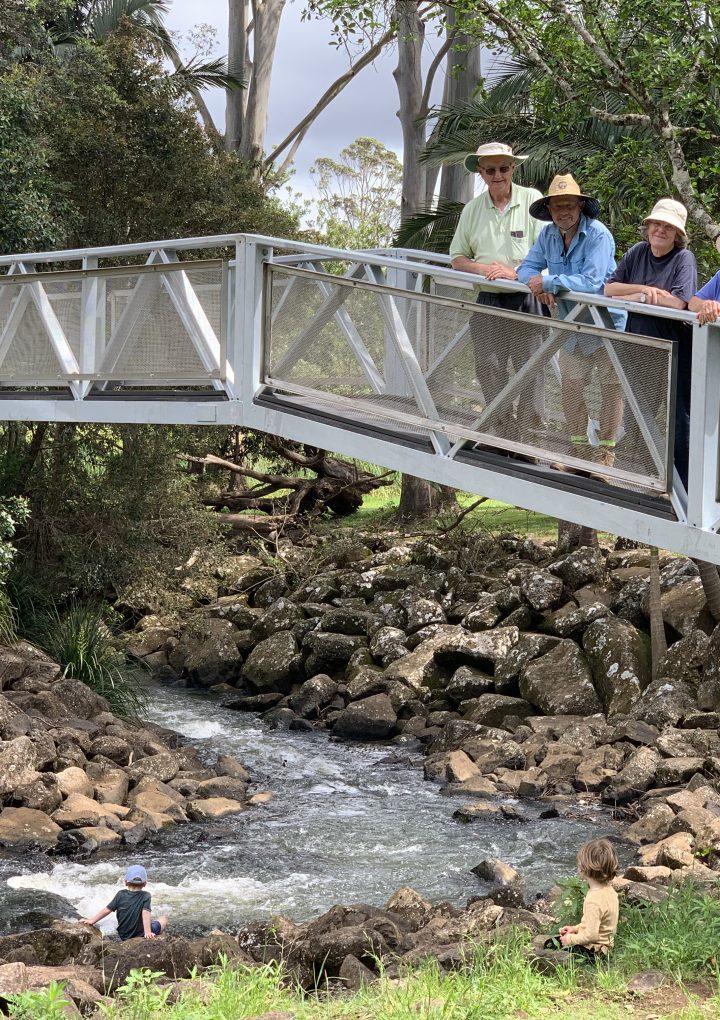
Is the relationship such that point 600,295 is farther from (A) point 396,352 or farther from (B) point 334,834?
(B) point 334,834

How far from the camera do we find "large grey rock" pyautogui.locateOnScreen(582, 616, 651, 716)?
50.5 feet

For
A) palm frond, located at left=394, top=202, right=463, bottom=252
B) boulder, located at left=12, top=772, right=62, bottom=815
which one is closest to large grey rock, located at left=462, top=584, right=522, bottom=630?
palm frond, located at left=394, top=202, right=463, bottom=252

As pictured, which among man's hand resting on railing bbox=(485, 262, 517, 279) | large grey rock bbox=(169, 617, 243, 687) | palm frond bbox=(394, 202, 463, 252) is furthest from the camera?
palm frond bbox=(394, 202, 463, 252)

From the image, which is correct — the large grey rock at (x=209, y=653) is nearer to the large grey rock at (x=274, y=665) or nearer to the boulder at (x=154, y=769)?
the large grey rock at (x=274, y=665)

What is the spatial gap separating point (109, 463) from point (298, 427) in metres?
10.4

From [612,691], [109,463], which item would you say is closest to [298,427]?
[612,691]

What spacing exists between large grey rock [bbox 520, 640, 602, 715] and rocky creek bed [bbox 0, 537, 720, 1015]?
27 millimetres

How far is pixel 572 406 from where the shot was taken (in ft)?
23.6

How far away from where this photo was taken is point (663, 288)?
23.6ft

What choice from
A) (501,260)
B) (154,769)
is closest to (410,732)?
(154,769)

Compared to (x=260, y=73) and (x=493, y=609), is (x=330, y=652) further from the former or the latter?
(x=260, y=73)

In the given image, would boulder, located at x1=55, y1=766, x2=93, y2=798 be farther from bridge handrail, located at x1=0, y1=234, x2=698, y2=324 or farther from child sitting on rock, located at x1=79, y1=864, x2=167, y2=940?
bridge handrail, located at x1=0, y1=234, x2=698, y2=324

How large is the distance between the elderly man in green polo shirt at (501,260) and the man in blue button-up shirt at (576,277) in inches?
8.0

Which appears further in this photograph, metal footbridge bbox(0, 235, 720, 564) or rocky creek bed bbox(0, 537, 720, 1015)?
rocky creek bed bbox(0, 537, 720, 1015)
